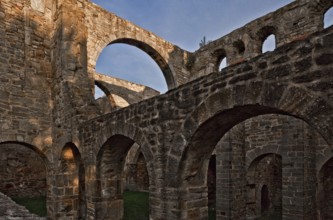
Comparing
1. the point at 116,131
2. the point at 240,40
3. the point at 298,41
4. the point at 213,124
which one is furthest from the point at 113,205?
the point at 240,40

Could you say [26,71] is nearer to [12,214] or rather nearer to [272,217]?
[12,214]

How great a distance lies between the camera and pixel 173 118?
168 inches

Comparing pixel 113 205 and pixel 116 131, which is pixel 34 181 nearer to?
pixel 113 205

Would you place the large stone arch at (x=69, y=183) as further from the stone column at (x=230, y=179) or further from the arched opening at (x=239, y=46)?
the arched opening at (x=239, y=46)

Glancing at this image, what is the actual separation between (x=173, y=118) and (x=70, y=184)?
15.8 ft

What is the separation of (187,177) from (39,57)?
21.0 feet

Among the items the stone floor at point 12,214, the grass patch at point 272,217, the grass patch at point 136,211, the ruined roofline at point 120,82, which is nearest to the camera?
the stone floor at point 12,214

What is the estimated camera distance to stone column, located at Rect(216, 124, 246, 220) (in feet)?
26.3

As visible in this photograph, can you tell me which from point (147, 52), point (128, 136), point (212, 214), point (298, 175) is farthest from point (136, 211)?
point (147, 52)

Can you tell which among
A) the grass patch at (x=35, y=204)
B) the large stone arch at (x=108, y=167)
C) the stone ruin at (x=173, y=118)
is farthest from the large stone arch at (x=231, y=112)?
the grass patch at (x=35, y=204)

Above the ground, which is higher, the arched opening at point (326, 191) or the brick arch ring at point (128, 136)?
the brick arch ring at point (128, 136)

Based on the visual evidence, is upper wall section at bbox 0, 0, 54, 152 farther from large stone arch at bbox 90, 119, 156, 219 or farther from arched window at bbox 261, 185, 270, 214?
arched window at bbox 261, 185, 270, 214

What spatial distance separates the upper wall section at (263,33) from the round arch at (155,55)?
129cm

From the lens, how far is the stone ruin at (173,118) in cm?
310
